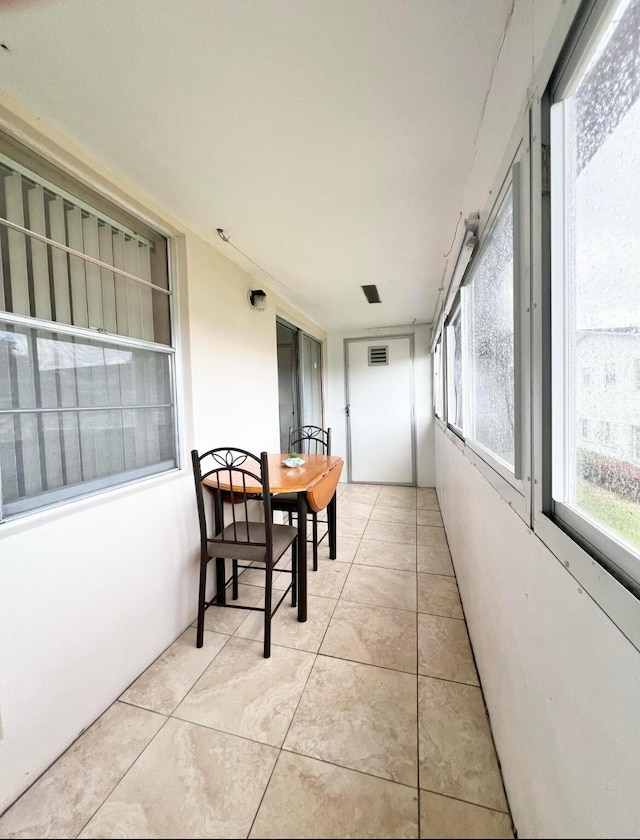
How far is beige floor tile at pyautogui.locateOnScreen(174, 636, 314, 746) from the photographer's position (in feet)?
4.01

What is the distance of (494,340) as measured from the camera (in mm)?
1381

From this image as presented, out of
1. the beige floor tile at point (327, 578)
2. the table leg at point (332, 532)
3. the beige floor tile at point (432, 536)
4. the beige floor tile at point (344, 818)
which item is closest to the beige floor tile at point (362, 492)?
the beige floor tile at point (432, 536)

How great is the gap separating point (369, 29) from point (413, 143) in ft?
1.66

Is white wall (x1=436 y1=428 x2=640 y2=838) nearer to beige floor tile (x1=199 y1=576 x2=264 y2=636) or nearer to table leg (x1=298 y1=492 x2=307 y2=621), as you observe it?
table leg (x1=298 y1=492 x2=307 y2=621)

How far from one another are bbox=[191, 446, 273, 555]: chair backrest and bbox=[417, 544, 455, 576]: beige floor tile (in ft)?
4.22

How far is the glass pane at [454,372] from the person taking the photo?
239 cm

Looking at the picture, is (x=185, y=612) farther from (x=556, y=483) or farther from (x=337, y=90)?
(x=337, y=90)

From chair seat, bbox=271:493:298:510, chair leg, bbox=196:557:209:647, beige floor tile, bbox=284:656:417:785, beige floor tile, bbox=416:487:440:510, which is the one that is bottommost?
beige floor tile, bbox=416:487:440:510

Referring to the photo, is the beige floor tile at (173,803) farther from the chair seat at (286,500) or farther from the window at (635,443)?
the chair seat at (286,500)

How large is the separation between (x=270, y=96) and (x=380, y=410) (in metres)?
3.98

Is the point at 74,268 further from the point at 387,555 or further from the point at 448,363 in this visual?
the point at 387,555

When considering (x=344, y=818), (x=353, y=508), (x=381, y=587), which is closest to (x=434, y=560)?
(x=381, y=587)

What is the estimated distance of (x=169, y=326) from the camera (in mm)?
1944

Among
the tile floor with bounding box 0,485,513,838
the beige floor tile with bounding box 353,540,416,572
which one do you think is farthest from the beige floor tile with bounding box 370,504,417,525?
the tile floor with bounding box 0,485,513,838
